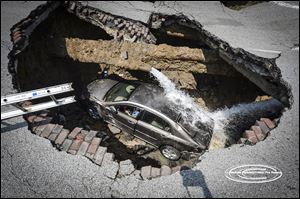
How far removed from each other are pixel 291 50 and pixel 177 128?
3266 millimetres

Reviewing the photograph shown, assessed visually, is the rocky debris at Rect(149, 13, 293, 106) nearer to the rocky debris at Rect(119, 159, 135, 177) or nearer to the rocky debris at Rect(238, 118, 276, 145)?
the rocky debris at Rect(238, 118, 276, 145)

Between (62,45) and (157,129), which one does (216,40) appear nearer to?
(157,129)

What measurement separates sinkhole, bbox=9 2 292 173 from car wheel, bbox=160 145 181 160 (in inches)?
5.7

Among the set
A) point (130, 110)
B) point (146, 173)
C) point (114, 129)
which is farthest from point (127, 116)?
point (146, 173)

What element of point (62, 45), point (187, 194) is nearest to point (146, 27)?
point (62, 45)

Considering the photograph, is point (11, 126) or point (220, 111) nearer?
point (11, 126)

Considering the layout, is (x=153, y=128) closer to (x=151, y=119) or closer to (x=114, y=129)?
(x=151, y=119)

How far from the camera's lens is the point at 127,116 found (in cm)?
604

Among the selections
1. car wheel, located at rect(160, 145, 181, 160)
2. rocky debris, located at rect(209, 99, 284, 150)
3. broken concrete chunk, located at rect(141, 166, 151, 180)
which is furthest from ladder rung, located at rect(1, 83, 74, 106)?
rocky debris, located at rect(209, 99, 284, 150)

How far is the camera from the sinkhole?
6066mm

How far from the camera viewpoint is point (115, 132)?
6.73m

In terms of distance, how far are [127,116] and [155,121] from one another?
28.4 inches

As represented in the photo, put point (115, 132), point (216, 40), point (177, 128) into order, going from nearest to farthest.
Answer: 1. point (177, 128)
2. point (216, 40)
3. point (115, 132)

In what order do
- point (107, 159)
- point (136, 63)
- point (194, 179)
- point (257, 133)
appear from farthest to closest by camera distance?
point (136, 63) → point (257, 133) → point (107, 159) → point (194, 179)
